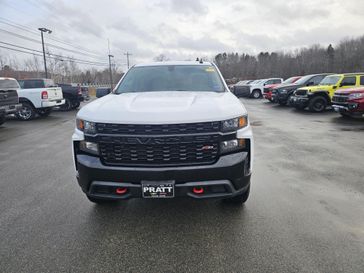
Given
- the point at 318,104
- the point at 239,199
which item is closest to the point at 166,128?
the point at 239,199

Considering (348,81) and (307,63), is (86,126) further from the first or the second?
(307,63)

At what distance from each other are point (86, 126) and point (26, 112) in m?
12.6

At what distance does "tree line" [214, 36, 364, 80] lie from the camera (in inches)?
2675

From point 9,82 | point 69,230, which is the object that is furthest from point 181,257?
point 9,82

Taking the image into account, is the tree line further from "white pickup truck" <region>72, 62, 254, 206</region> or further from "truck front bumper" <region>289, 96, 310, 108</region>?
"white pickup truck" <region>72, 62, 254, 206</region>

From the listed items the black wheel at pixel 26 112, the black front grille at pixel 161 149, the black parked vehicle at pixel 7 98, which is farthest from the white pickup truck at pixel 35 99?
the black front grille at pixel 161 149

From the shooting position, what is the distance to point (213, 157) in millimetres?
2781

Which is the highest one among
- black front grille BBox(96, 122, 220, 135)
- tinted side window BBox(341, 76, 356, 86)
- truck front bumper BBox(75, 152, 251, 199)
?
tinted side window BBox(341, 76, 356, 86)

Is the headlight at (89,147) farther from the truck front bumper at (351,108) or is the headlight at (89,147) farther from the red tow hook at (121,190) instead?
the truck front bumper at (351,108)

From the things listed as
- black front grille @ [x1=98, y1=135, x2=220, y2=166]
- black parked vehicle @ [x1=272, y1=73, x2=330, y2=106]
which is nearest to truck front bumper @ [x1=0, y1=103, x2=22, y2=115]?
black front grille @ [x1=98, y1=135, x2=220, y2=166]

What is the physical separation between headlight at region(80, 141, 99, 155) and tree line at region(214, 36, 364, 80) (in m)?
71.6

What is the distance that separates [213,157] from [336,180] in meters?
2.77

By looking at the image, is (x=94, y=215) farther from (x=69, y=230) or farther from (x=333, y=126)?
(x=333, y=126)

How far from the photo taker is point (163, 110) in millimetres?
2766
